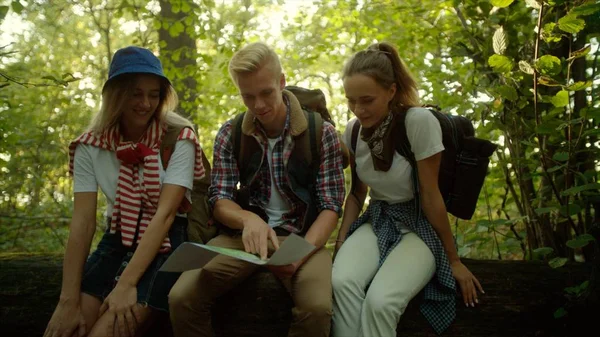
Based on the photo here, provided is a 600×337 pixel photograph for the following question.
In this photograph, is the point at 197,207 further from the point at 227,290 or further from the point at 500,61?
the point at 500,61

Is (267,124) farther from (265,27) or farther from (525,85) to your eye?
(265,27)

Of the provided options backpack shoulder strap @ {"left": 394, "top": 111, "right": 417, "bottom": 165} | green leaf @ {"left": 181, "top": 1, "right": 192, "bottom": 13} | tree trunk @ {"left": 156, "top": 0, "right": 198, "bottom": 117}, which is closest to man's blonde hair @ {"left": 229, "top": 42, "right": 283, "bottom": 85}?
backpack shoulder strap @ {"left": 394, "top": 111, "right": 417, "bottom": 165}

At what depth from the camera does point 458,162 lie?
2734mm

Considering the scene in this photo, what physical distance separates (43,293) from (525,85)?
3.17 metres

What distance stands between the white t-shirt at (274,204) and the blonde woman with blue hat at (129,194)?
42 cm

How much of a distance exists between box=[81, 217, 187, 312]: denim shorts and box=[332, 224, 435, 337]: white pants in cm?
87

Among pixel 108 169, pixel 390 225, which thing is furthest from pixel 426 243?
pixel 108 169

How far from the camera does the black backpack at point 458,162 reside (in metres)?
2.68

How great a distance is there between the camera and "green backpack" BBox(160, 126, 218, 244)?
8.68 feet

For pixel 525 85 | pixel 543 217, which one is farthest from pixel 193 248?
pixel 543 217

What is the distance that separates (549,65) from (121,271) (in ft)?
8.22

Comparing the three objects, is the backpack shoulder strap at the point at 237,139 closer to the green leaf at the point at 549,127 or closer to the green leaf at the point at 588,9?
the green leaf at the point at 549,127

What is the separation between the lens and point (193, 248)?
1.96 metres

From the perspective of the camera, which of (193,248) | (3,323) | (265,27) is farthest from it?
(265,27)
